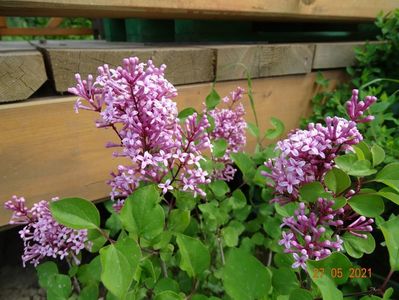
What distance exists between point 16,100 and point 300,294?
2.36 feet

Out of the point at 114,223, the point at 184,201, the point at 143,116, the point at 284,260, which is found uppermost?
the point at 143,116

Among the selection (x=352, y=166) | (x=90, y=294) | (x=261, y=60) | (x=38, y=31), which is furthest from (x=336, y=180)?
(x=38, y=31)

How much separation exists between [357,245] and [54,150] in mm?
715

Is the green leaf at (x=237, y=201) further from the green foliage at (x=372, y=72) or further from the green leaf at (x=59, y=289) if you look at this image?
the green foliage at (x=372, y=72)

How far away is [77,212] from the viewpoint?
0.47 meters

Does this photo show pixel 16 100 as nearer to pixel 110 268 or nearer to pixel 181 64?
pixel 181 64

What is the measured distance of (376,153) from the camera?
19.8 inches

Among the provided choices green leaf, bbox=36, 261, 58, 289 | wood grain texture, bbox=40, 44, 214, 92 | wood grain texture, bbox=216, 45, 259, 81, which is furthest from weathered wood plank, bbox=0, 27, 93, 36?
green leaf, bbox=36, 261, 58, 289

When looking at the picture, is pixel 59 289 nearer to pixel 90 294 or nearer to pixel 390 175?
pixel 90 294

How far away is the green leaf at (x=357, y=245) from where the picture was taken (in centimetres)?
53

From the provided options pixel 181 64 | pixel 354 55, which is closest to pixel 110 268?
pixel 181 64

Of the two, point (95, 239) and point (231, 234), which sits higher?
point (95, 239)

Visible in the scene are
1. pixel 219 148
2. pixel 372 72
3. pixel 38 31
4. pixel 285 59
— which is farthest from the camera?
pixel 38 31

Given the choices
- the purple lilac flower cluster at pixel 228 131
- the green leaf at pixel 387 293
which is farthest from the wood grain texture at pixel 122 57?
the green leaf at pixel 387 293
